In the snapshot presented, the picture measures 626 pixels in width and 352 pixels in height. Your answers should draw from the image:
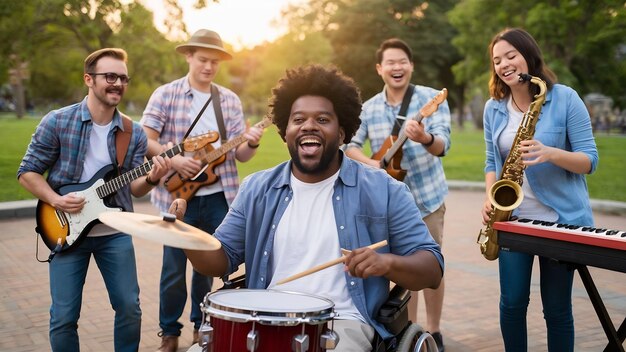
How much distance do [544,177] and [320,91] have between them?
4.76 ft

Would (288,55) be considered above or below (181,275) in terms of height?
above

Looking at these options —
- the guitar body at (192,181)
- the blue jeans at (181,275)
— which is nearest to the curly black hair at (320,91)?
the guitar body at (192,181)

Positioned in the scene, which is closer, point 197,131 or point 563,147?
point 563,147

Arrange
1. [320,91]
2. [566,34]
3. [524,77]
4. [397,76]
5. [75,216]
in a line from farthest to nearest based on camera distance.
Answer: [566,34] → [397,76] → [75,216] → [524,77] → [320,91]

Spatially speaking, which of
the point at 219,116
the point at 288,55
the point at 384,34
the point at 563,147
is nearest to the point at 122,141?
the point at 219,116

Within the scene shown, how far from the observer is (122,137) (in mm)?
4141

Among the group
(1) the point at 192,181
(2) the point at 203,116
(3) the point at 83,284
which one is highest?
(2) the point at 203,116

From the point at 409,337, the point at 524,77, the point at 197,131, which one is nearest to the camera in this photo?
the point at 409,337

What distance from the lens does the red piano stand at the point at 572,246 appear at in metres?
3.03

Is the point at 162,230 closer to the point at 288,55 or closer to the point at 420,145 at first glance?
the point at 420,145

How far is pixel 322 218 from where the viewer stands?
10.3 ft

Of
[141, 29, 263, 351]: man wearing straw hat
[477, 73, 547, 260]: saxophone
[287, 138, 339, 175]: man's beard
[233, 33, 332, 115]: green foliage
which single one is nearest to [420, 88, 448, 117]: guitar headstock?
[477, 73, 547, 260]: saxophone

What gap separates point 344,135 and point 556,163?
1.18 m

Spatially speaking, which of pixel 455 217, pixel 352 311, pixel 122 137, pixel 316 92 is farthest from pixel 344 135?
pixel 455 217
